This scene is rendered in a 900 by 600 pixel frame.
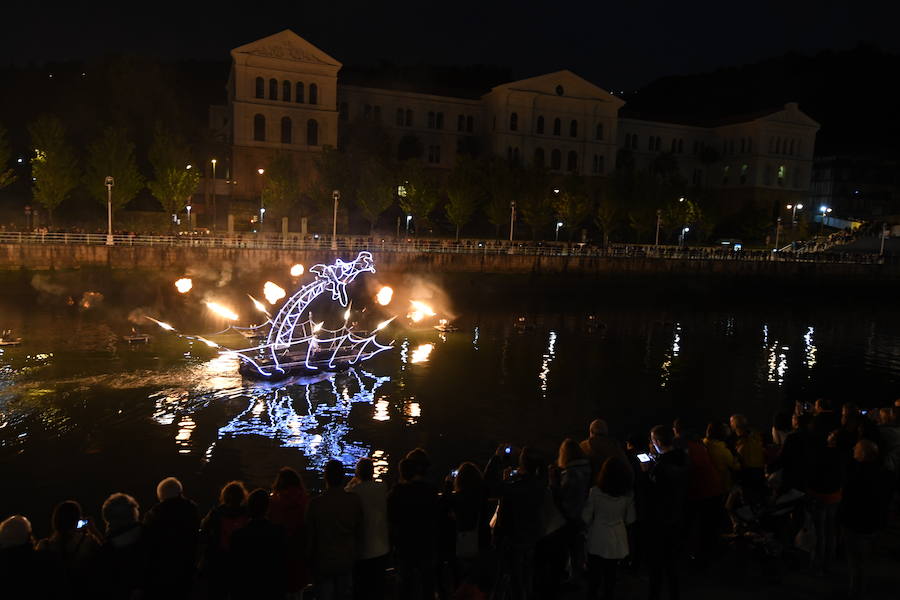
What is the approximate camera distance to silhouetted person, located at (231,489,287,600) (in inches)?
240

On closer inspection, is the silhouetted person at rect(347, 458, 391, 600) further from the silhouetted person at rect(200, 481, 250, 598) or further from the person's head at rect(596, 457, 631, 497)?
the person's head at rect(596, 457, 631, 497)

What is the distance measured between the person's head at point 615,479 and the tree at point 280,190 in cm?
6130

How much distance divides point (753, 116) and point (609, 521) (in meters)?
105

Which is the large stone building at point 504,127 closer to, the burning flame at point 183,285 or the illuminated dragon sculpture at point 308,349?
the burning flame at point 183,285

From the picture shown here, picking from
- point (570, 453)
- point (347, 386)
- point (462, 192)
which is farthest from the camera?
point (462, 192)

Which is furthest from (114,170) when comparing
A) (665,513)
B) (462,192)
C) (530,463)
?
(665,513)

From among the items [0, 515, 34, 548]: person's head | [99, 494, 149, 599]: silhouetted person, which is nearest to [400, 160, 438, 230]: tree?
[99, 494, 149, 599]: silhouetted person

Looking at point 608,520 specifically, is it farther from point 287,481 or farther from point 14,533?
point 14,533

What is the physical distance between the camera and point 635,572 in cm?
856

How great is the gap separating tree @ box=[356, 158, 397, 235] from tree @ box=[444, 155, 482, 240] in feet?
23.1

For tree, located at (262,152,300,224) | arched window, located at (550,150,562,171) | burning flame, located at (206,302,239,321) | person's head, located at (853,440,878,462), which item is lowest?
burning flame, located at (206,302,239,321)

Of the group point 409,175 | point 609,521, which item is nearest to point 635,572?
point 609,521

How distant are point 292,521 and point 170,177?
6076 cm

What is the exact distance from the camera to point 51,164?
58.1m
